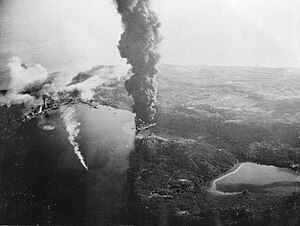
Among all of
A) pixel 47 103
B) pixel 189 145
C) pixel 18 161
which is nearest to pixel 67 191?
pixel 18 161

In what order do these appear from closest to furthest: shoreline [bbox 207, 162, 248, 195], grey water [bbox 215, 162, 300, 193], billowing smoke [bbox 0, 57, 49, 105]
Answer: shoreline [bbox 207, 162, 248, 195] → grey water [bbox 215, 162, 300, 193] → billowing smoke [bbox 0, 57, 49, 105]

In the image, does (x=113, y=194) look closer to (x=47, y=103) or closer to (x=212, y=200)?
(x=212, y=200)

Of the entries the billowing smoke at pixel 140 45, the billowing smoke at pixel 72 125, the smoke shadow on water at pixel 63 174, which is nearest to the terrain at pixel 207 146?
the smoke shadow on water at pixel 63 174

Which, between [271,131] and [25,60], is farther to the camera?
[25,60]

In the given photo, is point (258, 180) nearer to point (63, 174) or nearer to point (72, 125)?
point (63, 174)

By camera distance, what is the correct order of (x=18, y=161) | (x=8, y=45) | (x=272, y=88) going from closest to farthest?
(x=18, y=161)
(x=272, y=88)
(x=8, y=45)

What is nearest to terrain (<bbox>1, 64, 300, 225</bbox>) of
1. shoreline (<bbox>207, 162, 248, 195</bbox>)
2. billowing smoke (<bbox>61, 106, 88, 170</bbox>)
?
shoreline (<bbox>207, 162, 248, 195</bbox>)

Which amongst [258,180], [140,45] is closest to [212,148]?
[258,180]

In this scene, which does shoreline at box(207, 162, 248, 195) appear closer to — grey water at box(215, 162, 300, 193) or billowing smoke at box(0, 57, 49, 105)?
grey water at box(215, 162, 300, 193)
